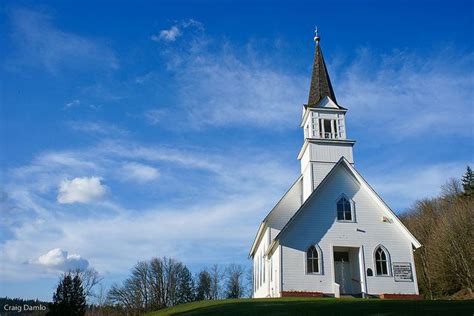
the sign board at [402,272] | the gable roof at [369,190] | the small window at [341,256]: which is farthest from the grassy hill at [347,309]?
the small window at [341,256]

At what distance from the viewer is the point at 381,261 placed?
30.1 meters

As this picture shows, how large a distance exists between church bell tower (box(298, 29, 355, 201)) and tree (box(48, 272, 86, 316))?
17.2 metres

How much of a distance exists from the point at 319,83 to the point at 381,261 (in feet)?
Result: 53.6

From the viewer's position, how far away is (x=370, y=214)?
102 ft

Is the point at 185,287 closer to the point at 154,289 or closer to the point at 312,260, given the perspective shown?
the point at 154,289

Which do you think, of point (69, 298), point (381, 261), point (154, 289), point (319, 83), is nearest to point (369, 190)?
point (381, 261)

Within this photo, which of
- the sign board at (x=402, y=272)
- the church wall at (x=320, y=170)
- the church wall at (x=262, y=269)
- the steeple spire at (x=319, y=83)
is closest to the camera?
the sign board at (x=402, y=272)

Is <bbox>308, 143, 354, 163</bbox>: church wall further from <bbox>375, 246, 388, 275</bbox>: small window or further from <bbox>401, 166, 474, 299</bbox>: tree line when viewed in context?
<bbox>401, 166, 474, 299</bbox>: tree line

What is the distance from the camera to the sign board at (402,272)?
29.6 m

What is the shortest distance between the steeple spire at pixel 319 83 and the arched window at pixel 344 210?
923 cm

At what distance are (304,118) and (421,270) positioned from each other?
91.6ft

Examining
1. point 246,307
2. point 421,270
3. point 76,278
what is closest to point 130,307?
point 421,270

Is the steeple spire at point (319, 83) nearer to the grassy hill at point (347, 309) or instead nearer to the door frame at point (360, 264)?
the door frame at point (360, 264)

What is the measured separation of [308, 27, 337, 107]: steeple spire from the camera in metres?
38.2
